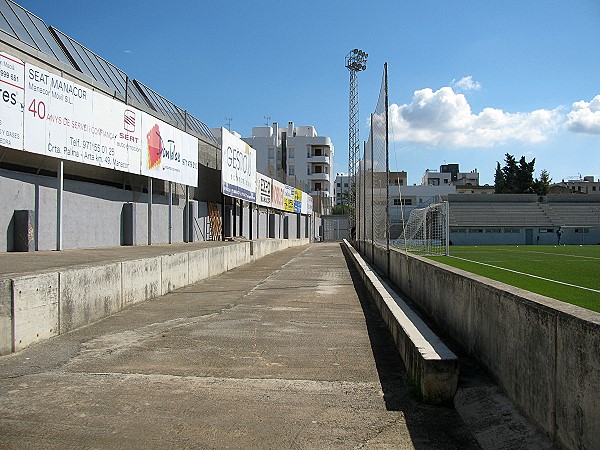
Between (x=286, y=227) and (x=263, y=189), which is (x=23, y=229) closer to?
(x=263, y=189)

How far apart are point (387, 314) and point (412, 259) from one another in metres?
2.38

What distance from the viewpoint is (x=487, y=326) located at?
215 inches

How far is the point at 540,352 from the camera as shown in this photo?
3984mm

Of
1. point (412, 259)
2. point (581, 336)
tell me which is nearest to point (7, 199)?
point (412, 259)

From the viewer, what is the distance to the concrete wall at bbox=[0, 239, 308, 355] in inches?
268

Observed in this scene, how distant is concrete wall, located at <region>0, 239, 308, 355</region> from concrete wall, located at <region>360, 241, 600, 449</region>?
5.01 meters

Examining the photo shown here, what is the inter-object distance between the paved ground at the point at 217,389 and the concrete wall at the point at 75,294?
0.23m

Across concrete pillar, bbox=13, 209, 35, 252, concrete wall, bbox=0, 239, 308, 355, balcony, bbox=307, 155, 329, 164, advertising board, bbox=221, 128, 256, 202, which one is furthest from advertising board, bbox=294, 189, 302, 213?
concrete pillar, bbox=13, 209, 35, 252

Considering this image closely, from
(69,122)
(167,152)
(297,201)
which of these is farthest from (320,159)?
(69,122)

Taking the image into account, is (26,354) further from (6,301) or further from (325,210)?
(325,210)

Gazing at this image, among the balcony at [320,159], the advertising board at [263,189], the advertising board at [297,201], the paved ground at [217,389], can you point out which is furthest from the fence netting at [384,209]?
the balcony at [320,159]

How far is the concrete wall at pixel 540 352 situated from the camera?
3.30 metres

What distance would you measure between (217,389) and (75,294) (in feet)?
12.0

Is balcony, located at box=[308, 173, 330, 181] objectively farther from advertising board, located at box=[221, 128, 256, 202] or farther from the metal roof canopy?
the metal roof canopy
